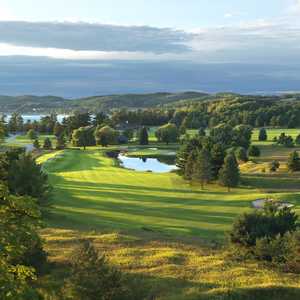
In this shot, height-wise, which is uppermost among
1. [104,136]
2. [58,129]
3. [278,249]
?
[58,129]

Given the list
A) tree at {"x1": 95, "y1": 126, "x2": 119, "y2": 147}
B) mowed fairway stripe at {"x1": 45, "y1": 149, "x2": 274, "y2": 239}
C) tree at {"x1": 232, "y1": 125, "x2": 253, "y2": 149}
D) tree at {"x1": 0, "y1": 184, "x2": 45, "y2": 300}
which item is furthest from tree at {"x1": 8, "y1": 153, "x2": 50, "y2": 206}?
tree at {"x1": 95, "y1": 126, "x2": 119, "y2": 147}

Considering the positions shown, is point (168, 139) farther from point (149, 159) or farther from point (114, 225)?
point (114, 225)

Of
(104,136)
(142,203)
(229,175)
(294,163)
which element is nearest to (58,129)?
(104,136)

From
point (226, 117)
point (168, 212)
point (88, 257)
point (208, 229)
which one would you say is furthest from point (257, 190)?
point (226, 117)

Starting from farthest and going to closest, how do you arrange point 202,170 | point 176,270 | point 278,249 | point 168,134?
point 168,134, point 202,170, point 278,249, point 176,270

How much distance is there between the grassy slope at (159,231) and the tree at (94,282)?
7.16 feet

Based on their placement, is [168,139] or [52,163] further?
[168,139]

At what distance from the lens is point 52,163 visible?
300 feet

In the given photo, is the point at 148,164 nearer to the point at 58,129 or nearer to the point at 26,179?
the point at 58,129

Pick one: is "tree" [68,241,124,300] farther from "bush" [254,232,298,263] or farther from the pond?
the pond

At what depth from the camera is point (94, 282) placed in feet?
58.3

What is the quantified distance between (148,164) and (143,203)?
55.0 m

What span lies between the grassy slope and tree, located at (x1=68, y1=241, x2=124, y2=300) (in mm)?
2183

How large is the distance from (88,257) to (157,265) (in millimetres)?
6474
